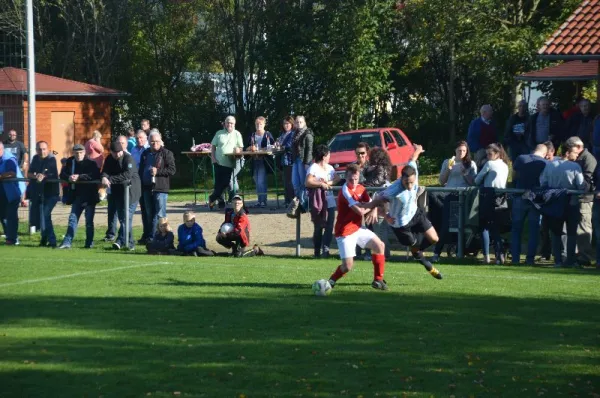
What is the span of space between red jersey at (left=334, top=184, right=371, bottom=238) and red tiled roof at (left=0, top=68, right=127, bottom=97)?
81.7 feet

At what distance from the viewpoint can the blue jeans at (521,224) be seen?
18.4 metres

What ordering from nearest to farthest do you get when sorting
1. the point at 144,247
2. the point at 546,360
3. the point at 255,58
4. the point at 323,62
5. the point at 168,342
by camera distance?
the point at 546,360 < the point at 168,342 < the point at 144,247 < the point at 323,62 < the point at 255,58

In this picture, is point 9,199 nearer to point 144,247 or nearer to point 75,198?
point 75,198

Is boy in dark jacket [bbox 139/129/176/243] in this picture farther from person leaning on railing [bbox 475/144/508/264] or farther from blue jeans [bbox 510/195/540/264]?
blue jeans [bbox 510/195/540/264]

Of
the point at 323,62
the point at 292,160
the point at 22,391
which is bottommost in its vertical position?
the point at 22,391

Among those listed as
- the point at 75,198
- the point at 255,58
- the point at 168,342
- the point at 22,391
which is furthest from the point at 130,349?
the point at 255,58

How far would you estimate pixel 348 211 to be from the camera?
1419 centimetres

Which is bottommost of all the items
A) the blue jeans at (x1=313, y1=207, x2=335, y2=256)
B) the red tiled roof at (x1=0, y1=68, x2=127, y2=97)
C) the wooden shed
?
the blue jeans at (x1=313, y1=207, x2=335, y2=256)

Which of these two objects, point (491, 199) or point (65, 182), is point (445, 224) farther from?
point (65, 182)

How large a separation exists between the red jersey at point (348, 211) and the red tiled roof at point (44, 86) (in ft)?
81.7

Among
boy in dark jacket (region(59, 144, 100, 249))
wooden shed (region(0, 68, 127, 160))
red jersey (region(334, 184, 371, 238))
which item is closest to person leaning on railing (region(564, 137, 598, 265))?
red jersey (region(334, 184, 371, 238))

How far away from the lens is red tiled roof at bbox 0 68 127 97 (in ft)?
123

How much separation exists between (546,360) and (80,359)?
13.3 feet

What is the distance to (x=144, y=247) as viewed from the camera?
70.7ft
